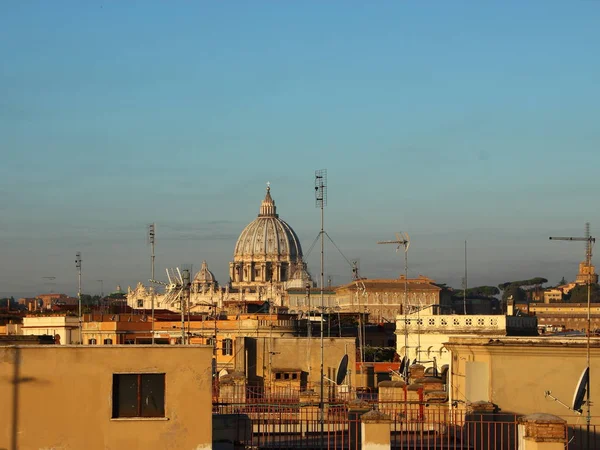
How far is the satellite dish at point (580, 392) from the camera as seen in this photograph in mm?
16062

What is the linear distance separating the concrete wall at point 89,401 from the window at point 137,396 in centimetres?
7

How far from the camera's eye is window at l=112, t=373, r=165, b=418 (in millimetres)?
13250

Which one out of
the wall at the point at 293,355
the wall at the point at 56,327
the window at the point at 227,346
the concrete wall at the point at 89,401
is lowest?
the concrete wall at the point at 89,401

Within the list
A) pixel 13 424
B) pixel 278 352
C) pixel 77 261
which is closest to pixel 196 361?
pixel 13 424

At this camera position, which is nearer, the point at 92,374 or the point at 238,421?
the point at 92,374

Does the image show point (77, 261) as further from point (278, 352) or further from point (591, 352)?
point (591, 352)

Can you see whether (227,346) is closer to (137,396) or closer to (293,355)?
(293,355)

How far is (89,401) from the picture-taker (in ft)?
43.4

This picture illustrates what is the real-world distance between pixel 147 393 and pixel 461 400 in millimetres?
5828

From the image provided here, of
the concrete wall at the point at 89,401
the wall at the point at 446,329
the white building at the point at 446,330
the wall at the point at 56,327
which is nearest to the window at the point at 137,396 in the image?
the concrete wall at the point at 89,401

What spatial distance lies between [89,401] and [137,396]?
467mm

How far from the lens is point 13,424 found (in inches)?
522

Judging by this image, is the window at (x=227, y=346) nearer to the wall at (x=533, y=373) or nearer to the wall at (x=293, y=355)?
the wall at (x=293, y=355)

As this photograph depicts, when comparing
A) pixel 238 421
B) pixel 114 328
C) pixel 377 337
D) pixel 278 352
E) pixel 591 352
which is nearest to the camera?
pixel 238 421
